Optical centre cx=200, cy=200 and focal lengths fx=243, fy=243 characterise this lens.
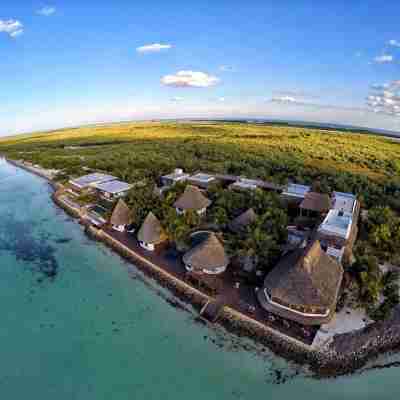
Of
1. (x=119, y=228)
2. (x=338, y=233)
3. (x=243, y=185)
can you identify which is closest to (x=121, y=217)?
(x=119, y=228)

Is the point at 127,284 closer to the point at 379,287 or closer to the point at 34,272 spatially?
the point at 34,272

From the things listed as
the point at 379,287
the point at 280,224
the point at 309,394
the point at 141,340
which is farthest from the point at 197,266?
the point at 379,287

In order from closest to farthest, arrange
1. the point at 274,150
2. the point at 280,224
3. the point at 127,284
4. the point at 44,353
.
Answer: the point at 44,353 < the point at 127,284 < the point at 280,224 < the point at 274,150

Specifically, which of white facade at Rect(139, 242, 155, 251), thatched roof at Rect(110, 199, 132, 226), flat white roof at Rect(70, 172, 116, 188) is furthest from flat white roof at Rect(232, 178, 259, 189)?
flat white roof at Rect(70, 172, 116, 188)

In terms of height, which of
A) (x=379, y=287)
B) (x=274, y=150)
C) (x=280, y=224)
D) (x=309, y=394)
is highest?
(x=274, y=150)

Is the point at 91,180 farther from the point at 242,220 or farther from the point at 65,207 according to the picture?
the point at 242,220

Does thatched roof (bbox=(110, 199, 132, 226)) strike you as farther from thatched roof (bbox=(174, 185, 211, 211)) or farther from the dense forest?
thatched roof (bbox=(174, 185, 211, 211))
